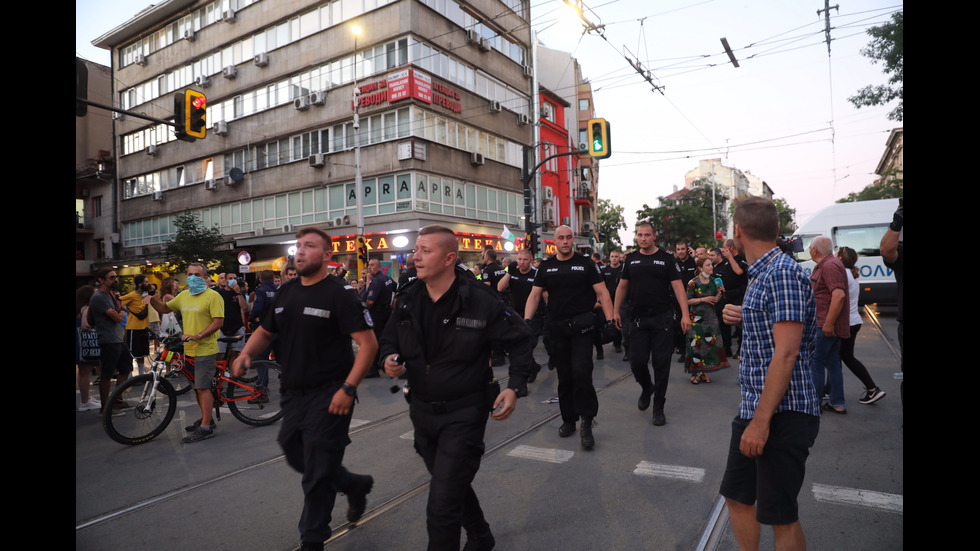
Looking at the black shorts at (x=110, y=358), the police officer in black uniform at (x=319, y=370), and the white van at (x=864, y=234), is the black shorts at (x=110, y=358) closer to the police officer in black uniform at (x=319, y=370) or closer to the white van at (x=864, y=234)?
the police officer in black uniform at (x=319, y=370)

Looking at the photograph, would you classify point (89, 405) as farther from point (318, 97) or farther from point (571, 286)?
point (318, 97)

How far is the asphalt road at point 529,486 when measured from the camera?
350cm

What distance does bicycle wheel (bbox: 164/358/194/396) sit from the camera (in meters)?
6.59

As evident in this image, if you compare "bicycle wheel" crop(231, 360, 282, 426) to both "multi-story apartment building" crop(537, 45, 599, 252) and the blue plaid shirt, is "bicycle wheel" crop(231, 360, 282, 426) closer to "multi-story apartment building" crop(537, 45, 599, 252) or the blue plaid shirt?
the blue plaid shirt

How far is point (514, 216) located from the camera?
3219 cm

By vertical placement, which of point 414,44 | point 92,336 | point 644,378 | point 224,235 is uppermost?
point 414,44

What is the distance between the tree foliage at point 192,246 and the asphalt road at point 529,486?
79.7 feet

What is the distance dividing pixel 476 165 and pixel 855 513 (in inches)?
1042

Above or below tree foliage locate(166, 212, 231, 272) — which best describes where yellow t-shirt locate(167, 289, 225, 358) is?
below

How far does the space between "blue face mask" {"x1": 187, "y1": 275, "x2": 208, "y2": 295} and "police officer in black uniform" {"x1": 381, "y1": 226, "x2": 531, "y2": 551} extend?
3799 mm

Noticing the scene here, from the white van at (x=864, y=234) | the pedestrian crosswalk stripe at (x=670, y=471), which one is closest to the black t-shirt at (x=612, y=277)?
the white van at (x=864, y=234)

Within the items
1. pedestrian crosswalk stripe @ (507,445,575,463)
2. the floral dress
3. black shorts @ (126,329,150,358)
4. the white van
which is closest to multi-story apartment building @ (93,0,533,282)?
black shorts @ (126,329,150,358)
